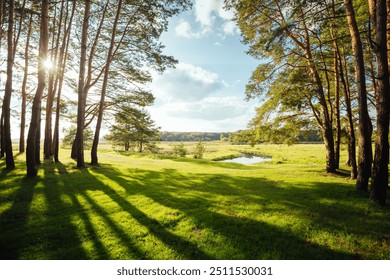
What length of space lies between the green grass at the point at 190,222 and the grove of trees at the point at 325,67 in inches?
84.1

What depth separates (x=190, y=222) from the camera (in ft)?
20.4

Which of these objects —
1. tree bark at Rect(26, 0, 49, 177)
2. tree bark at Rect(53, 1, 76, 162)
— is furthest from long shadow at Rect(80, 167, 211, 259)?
tree bark at Rect(53, 1, 76, 162)

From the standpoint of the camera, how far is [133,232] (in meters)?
5.73

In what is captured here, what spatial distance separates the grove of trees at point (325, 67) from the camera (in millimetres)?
7074

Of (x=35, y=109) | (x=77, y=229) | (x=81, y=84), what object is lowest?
(x=77, y=229)

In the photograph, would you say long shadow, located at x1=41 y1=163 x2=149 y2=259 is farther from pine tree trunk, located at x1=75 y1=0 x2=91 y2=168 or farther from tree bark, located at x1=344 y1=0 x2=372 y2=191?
tree bark, located at x1=344 y1=0 x2=372 y2=191

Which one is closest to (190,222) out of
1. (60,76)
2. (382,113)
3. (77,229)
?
(77,229)

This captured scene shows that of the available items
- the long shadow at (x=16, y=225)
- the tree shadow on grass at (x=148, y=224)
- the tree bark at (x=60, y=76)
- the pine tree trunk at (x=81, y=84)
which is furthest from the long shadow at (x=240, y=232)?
the tree bark at (x=60, y=76)

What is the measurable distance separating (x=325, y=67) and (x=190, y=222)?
11608mm

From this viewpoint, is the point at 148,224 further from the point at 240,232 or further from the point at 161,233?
the point at 240,232

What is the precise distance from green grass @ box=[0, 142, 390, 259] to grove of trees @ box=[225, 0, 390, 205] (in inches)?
84.1

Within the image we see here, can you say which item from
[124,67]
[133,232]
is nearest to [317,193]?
[133,232]

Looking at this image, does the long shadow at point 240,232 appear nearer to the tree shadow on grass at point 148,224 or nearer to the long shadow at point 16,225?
the tree shadow on grass at point 148,224

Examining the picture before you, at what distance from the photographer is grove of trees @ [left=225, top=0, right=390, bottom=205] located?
23.2ft
